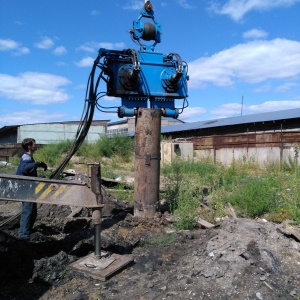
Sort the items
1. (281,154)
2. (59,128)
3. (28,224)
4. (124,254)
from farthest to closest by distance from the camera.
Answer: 1. (59,128)
2. (281,154)
3. (28,224)
4. (124,254)

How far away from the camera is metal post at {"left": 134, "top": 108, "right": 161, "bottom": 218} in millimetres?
5789

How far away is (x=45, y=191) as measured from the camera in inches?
141

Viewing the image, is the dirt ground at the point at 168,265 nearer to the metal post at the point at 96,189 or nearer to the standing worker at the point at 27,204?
the standing worker at the point at 27,204

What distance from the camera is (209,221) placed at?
5.89 m

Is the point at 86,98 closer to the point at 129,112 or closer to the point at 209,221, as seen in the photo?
the point at 129,112

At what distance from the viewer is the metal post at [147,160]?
5.79m

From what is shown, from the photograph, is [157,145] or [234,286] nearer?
[234,286]

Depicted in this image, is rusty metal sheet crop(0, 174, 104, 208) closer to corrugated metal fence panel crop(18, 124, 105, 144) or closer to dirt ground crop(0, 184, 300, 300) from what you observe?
dirt ground crop(0, 184, 300, 300)

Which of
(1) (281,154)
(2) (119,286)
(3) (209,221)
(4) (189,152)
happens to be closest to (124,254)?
(2) (119,286)

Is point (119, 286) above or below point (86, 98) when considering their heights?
below

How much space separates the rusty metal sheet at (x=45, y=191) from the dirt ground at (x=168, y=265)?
89cm

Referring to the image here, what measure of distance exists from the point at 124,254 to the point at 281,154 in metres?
12.8

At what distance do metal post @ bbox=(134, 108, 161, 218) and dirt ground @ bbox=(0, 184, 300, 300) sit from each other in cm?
60

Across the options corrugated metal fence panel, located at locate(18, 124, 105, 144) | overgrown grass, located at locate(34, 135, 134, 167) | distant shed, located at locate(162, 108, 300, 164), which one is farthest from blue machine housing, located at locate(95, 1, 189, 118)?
corrugated metal fence panel, located at locate(18, 124, 105, 144)
